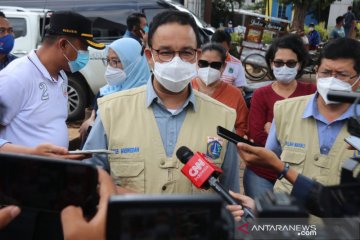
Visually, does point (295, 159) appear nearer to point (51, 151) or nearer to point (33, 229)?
point (51, 151)

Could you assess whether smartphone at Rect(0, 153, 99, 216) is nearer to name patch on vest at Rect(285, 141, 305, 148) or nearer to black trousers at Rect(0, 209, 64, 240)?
black trousers at Rect(0, 209, 64, 240)

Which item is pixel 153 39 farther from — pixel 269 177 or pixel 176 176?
pixel 269 177

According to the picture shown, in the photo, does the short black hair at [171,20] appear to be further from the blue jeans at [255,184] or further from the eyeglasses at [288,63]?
the eyeglasses at [288,63]

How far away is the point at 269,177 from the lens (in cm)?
249

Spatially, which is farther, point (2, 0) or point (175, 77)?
point (2, 0)

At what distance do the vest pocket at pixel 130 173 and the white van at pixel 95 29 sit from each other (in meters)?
4.42

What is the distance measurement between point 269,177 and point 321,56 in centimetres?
79

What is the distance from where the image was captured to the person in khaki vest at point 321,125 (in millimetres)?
1929

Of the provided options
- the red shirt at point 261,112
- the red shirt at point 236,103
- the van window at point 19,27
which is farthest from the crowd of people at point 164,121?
the van window at point 19,27

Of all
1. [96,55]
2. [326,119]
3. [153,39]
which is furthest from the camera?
[96,55]

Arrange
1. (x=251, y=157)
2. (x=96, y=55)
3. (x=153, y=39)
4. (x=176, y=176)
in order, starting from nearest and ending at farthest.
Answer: (x=251, y=157) → (x=176, y=176) → (x=153, y=39) → (x=96, y=55)

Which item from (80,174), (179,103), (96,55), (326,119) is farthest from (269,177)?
(96,55)

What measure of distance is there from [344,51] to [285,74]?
1.06 m

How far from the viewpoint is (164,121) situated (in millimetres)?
1746
